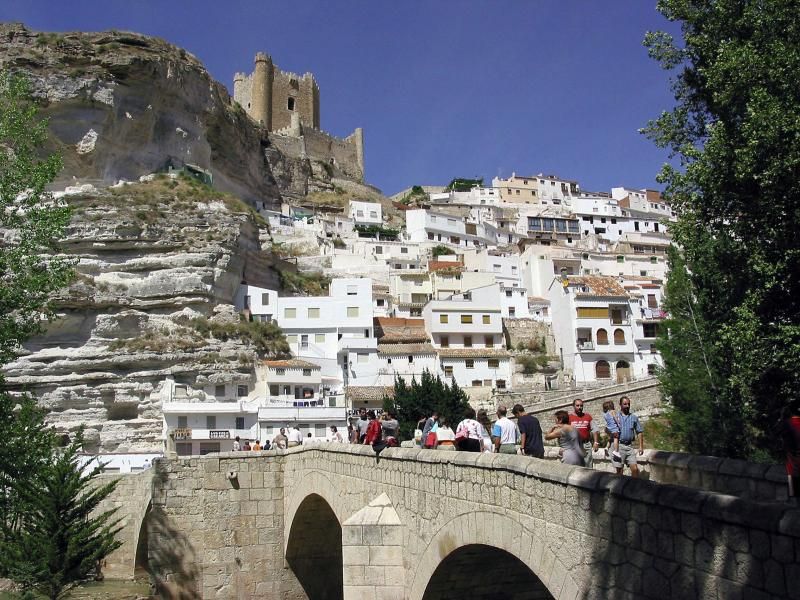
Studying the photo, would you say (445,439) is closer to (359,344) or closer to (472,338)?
(359,344)

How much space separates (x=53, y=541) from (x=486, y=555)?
49.3 feet

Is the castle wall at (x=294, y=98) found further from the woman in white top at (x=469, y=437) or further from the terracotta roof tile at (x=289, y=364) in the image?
the woman in white top at (x=469, y=437)

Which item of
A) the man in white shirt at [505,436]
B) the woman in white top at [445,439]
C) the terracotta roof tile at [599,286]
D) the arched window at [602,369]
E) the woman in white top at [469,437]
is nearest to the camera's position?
the man in white shirt at [505,436]

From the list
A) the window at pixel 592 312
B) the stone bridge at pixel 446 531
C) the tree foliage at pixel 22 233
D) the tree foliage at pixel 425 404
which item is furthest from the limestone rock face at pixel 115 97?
the stone bridge at pixel 446 531

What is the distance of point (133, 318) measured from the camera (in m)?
44.2

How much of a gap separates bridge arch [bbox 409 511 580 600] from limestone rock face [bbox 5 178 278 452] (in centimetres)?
3246

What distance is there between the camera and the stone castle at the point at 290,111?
330ft

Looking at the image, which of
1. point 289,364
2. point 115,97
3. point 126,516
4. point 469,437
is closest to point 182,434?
point 289,364

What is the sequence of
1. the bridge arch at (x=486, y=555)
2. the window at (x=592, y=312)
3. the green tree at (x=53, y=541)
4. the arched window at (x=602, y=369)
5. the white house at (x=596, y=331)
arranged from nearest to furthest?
the bridge arch at (x=486, y=555), the green tree at (x=53, y=541), the arched window at (x=602, y=369), the white house at (x=596, y=331), the window at (x=592, y=312)

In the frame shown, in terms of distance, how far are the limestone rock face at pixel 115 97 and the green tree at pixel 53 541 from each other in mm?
33038

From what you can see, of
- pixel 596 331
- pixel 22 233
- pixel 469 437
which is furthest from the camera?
pixel 596 331

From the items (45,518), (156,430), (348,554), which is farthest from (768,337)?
(156,430)

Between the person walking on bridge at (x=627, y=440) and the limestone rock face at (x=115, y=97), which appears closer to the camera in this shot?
the person walking on bridge at (x=627, y=440)

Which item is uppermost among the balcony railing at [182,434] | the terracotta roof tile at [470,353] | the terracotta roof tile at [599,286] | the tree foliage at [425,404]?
the terracotta roof tile at [599,286]
